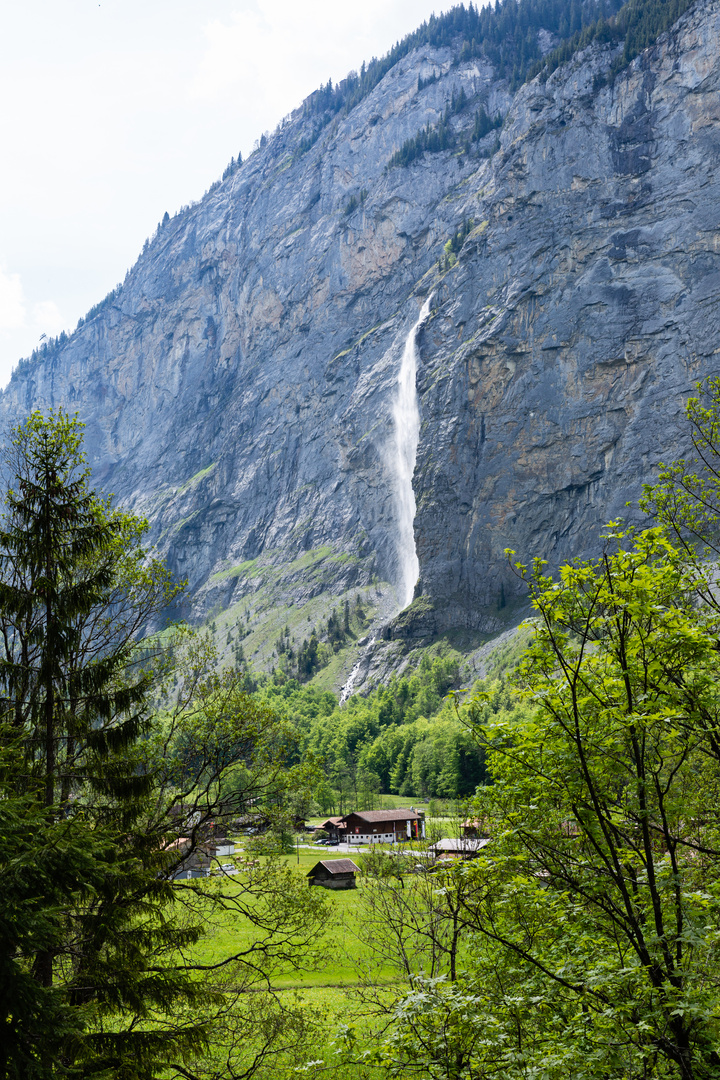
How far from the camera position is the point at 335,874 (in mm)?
50594

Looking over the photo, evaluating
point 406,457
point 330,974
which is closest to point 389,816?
point 330,974

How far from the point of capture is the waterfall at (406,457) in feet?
586

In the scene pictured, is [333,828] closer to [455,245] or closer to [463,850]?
[463,850]

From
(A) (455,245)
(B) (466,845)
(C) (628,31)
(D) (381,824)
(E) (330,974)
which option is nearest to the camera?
(B) (466,845)

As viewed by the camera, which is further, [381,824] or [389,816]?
[389,816]

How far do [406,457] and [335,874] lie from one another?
143012mm

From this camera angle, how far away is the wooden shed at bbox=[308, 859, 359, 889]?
165ft

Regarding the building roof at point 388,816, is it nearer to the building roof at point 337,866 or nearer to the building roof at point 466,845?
the building roof at point 337,866

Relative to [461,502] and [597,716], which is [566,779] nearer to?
[597,716]

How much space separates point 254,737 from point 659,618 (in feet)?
36.2

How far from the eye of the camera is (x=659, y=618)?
23.0 ft

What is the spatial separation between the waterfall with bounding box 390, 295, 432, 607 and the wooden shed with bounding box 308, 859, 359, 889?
404ft

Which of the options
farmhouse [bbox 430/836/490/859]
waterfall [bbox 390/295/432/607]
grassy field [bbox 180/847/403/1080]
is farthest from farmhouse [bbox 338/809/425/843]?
waterfall [bbox 390/295/432/607]

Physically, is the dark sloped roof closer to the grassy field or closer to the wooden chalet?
the wooden chalet
